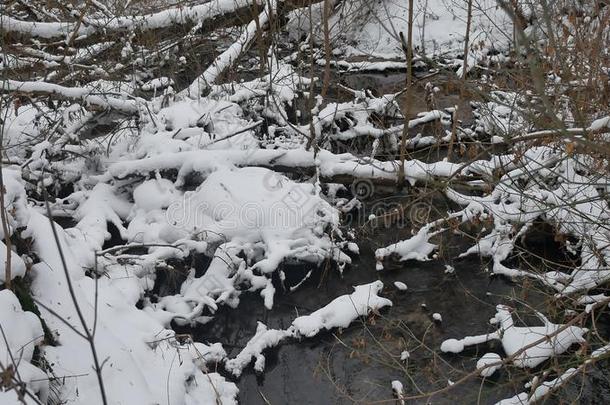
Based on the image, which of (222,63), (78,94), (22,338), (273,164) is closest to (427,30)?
A: (222,63)

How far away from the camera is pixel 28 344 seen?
3.20 meters

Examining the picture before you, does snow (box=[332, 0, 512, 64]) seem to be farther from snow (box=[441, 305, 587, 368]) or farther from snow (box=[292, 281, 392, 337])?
snow (box=[441, 305, 587, 368])

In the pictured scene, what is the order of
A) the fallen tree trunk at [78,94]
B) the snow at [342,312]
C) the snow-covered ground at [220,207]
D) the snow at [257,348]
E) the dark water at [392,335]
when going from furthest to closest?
the fallen tree trunk at [78,94], the snow at [342,312], the snow at [257,348], the dark water at [392,335], the snow-covered ground at [220,207]

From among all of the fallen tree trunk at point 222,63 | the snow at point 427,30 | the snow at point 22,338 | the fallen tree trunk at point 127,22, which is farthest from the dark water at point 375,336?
the snow at point 427,30

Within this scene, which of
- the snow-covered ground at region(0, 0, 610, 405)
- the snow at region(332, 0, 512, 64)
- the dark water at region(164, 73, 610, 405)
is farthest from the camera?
the snow at region(332, 0, 512, 64)

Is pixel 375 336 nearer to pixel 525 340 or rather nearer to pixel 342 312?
pixel 342 312

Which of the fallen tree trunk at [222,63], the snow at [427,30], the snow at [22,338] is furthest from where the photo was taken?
the snow at [427,30]

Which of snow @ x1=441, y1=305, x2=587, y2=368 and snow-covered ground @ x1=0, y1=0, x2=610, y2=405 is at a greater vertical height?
snow-covered ground @ x1=0, y1=0, x2=610, y2=405

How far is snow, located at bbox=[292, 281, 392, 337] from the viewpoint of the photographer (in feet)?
16.0

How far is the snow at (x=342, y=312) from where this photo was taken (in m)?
4.86

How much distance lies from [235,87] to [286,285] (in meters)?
3.06

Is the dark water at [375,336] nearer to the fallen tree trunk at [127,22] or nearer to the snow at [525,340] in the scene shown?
the snow at [525,340]

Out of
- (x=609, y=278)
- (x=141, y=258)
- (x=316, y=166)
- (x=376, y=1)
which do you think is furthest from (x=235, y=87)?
(x=609, y=278)

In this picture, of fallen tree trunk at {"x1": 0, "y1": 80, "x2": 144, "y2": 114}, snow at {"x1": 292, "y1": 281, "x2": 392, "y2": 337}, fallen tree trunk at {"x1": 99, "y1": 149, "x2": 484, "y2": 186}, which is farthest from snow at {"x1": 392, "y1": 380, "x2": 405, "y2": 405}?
fallen tree trunk at {"x1": 0, "y1": 80, "x2": 144, "y2": 114}
